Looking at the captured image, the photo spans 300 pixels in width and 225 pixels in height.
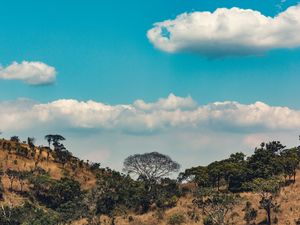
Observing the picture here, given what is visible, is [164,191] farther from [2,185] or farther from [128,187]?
[2,185]

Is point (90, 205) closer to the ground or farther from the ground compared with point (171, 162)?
closer to the ground

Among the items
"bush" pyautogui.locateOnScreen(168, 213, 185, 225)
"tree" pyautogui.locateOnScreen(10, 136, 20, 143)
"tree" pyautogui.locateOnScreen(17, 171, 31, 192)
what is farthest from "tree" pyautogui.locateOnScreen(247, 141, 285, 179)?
"tree" pyautogui.locateOnScreen(10, 136, 20, 143)

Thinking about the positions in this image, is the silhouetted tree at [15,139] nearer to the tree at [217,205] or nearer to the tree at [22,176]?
the tree at [22,176]

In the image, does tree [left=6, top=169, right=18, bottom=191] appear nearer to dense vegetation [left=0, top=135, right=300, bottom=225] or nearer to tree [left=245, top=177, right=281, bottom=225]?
dense vegetation [left=0, top=135, right=300, bottom=225]

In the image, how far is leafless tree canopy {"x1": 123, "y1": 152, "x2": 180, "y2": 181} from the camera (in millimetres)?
131750

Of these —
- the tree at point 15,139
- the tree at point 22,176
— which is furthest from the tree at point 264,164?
the tree at point 15,139

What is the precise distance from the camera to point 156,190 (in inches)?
4473

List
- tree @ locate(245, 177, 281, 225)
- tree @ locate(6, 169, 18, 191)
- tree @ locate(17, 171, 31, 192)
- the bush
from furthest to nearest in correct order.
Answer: tree @ locate(17, 171, 31, 192)
tree @ locate(6, 169, 18, 191)
the bush
tree @ locate(245, 177, 281, 225)

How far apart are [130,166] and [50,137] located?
3915 centimetres

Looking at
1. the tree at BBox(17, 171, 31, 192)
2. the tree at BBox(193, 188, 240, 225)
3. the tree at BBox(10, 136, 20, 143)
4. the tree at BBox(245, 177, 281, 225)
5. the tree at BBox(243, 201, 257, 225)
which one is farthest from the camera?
A: the tree at BBox(10, 136, 20, 143)

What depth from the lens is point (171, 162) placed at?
13275 centimetres

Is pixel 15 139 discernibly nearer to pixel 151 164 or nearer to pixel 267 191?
pixel 151 164

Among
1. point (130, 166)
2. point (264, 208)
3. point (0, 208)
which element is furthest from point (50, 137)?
point (264, 208)

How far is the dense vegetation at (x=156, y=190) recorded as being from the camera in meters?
92.3
